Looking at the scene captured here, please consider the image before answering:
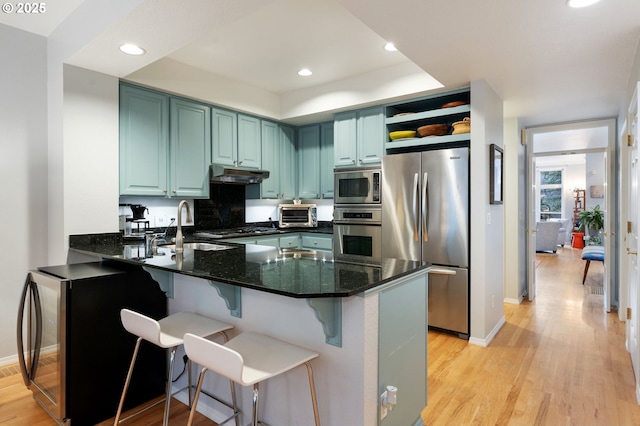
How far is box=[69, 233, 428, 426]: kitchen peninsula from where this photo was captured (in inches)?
57.6

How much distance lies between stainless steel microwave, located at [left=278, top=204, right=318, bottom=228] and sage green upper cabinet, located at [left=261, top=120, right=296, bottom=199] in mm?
179

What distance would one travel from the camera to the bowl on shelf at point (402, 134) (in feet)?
12.1

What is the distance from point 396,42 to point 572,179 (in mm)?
10887

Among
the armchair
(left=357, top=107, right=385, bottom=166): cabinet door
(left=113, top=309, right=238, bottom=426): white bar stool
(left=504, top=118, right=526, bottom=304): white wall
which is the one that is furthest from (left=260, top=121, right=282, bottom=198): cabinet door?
the armchair

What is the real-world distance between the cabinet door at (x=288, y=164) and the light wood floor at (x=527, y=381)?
2.45m

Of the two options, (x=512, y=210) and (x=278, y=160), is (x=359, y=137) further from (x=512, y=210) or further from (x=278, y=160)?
(x=512, y=210)

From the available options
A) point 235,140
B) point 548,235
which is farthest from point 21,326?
point 548,235

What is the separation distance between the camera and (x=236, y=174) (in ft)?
12.6

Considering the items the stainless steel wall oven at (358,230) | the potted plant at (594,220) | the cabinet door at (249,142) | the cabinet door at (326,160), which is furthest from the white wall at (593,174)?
the cabinet door at (249,142)

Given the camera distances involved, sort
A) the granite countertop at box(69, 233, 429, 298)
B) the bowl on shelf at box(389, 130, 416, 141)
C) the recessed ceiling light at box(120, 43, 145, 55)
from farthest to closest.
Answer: the bowl on shelf at box(389, 130, 416, 141) → the recessed ceiling light at box(120, 43, 145, 55) → the granite countertop at box(69, 233, 429, 298)

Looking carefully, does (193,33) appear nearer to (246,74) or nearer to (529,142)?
(246,74)

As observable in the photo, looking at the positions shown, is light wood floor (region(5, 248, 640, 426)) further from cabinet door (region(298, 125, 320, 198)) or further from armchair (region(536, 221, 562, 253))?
armchair (region(536, 221, 562, 253))

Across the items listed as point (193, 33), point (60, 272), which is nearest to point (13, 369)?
point (60, 272)

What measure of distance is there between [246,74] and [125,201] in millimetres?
1750
